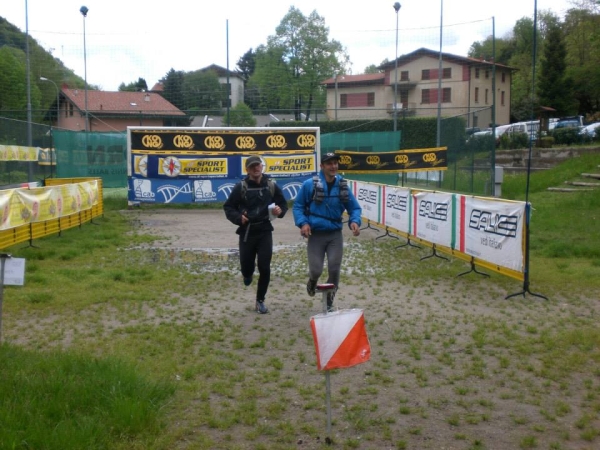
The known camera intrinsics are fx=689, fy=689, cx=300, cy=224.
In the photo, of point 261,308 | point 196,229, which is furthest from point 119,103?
point 261,308

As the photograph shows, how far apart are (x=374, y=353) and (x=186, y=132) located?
692 inches

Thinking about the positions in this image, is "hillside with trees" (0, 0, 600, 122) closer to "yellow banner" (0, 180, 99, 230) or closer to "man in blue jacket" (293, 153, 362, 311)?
"yellow banner" (0, 180, 99, 230)

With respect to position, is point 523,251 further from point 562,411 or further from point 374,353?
point 562,411

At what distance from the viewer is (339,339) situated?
14.9 feet

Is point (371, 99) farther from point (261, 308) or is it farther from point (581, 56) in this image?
point (581, 56)

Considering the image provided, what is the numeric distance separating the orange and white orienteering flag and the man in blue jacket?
124 inches

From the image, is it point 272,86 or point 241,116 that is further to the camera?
point 272,86

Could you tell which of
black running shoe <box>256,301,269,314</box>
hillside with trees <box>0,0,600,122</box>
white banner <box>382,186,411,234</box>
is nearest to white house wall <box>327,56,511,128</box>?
hillside with trees <box>0,0,600,122</box>

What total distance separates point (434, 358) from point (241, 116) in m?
26.0

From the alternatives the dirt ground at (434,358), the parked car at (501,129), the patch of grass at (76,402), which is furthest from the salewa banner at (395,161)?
the patch of grass at (76,402)

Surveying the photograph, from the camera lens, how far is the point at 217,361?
6289 millimetres

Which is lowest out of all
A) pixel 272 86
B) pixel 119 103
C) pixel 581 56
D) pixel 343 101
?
pixel 343 101

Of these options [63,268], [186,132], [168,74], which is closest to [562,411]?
[63,268]

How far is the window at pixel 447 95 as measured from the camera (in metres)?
30.4
